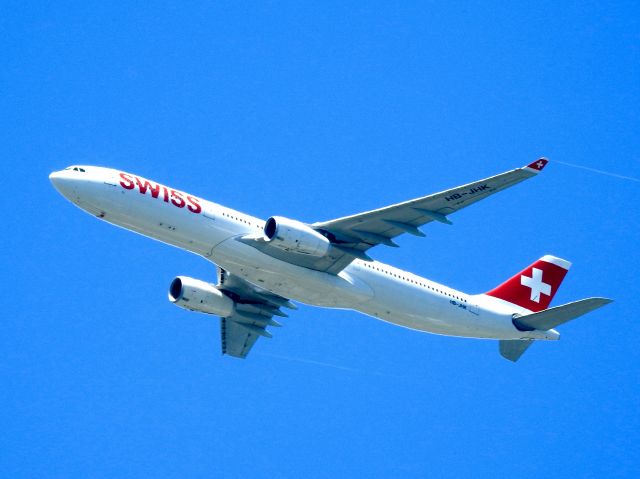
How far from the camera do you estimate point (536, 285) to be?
53.2 m

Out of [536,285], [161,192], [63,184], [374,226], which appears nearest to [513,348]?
[536,285]

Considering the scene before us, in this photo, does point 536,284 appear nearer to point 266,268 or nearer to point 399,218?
point 399,218

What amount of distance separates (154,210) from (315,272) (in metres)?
7.68

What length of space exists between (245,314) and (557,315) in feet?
51.7

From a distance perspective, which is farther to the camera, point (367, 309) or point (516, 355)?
point (516, 355)

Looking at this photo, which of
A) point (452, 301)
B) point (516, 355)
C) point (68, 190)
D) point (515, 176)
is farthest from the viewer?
point (516, 355)

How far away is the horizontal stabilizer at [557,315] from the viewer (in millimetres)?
45188

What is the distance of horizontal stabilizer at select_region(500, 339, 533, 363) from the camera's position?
51.5 m

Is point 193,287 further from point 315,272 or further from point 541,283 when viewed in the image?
point 541,283

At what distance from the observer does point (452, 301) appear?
4853 centimetres

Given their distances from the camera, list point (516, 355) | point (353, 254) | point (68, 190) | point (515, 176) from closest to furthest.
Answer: point (515, 176) → point (68, 190) → point (353, 254) → point (516, 355)

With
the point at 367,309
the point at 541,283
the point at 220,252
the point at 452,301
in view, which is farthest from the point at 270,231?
the point at 541,283

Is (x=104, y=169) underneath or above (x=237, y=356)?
above

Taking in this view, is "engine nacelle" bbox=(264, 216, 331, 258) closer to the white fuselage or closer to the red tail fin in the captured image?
the white fuselage
